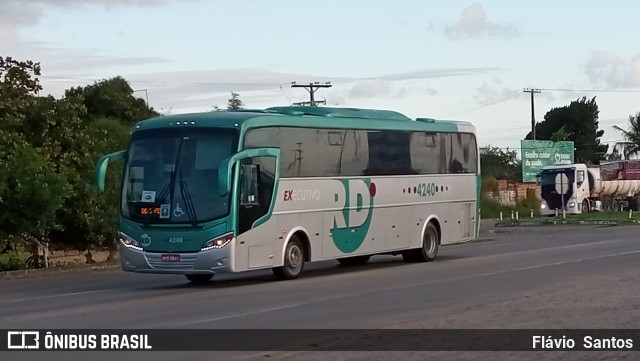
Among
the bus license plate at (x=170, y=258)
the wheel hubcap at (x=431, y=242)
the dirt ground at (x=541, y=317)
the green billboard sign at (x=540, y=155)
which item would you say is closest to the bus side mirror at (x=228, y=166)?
the bus license plate at (x=170, y=258)

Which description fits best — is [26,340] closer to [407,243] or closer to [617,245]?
[407,243]

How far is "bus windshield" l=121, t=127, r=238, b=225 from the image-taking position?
880 inches

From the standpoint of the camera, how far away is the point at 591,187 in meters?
68.7

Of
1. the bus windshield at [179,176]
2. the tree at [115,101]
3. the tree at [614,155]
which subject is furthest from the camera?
the tree at [614,155]

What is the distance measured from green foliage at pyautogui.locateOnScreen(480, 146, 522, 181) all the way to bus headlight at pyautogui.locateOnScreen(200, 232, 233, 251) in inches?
2877

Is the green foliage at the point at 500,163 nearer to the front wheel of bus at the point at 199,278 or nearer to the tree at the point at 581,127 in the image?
the tree at the point at 581,127

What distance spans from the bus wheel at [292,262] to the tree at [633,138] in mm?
86991

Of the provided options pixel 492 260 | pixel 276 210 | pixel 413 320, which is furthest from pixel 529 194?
pixel 413 320

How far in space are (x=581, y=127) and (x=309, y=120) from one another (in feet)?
328

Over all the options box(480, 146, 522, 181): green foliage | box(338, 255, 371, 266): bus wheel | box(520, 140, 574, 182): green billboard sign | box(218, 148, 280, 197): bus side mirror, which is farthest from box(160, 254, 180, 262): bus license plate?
box(480, 146, 522, 181): green foliage

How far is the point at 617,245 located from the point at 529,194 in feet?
139

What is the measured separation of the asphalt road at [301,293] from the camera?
1647 centimetres

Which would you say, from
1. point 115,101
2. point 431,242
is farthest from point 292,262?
point 115,101
